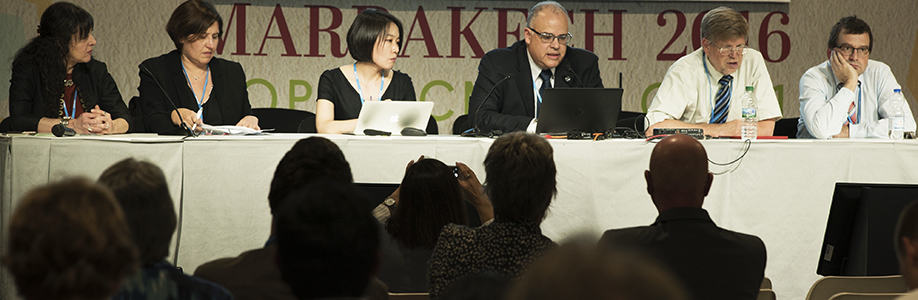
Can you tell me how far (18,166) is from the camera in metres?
2.59

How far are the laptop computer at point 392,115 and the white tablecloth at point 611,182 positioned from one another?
478 millimetres

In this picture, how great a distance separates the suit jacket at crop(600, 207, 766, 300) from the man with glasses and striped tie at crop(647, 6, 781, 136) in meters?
1.81

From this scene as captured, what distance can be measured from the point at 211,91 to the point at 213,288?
2557 mm

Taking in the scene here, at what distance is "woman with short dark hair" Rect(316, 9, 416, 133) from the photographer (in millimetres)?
3457

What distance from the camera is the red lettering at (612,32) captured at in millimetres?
5098

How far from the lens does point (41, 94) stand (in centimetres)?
319

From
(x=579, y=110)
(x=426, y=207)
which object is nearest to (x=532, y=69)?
(x=579, y=110)

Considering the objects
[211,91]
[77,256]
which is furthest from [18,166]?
[77,256]

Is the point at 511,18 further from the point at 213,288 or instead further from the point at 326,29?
the point at 213,288

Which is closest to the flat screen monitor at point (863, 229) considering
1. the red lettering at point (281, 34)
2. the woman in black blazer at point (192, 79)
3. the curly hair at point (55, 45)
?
the woman in black blazer at point (192, 79)

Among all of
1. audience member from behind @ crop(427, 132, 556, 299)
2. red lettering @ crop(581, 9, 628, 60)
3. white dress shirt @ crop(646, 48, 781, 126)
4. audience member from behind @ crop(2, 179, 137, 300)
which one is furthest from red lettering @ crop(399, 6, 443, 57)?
audience member from behind @ crop(2, 179, 137, 300)

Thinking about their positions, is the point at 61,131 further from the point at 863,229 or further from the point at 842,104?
the point at 842,104

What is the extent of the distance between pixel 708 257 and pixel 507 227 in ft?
1.45

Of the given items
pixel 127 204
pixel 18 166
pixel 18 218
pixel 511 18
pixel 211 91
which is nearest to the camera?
pixel 18 218
